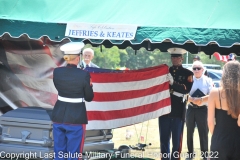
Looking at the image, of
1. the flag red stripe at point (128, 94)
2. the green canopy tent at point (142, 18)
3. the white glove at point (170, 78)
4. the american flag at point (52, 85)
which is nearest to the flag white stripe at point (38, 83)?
the american flag at point (52, 85)

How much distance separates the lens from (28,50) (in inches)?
336

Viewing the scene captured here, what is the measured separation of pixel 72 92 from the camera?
252 inches

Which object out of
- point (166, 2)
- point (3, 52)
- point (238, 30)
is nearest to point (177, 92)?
point (166, 2)

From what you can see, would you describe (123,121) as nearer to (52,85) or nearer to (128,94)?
(128,94)

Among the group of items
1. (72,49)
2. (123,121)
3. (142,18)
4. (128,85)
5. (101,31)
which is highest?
(142,18)

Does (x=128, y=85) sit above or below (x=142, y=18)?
below

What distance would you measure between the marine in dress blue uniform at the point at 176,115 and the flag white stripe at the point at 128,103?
0.85 feet

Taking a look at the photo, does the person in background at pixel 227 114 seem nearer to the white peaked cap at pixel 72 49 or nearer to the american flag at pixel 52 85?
the white peaked cap at pixel 72 49

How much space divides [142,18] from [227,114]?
1.97 metres

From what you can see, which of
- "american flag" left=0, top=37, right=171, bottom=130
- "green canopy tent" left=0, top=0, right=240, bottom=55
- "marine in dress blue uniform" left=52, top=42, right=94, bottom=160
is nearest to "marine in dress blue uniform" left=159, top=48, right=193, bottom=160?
"american flag" left=0, top=37, right=171, bottom=130

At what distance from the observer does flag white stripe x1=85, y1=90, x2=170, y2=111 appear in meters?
7.75

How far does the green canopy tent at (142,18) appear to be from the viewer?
6.35 m

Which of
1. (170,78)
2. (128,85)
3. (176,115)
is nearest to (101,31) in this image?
(128,85)

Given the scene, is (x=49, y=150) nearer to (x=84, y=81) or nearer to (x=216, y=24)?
(x=84, y=81)
